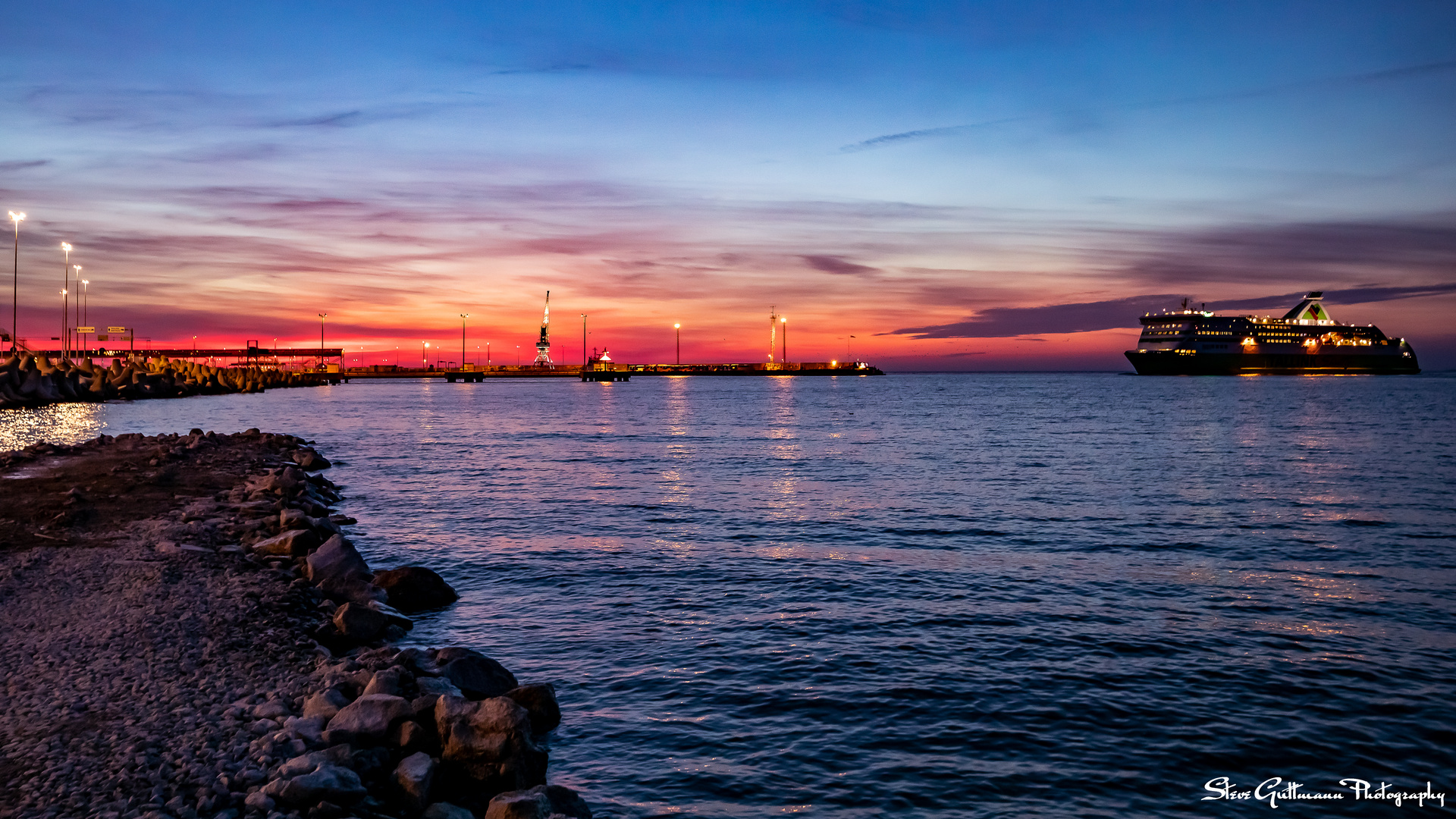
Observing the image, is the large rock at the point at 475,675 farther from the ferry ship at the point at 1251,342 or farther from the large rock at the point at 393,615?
the ferry ship at the point at 1251,342

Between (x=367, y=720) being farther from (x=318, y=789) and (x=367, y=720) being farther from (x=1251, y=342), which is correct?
(x=1251, y=342)

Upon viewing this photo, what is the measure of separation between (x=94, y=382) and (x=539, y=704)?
325 feet

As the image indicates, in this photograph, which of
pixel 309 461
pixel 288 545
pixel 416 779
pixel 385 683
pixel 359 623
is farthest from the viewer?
pixel 309 461

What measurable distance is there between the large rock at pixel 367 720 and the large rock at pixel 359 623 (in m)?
3.43

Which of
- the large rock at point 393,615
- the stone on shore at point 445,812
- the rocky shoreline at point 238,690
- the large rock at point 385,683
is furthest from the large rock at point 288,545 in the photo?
the stone on shore at point 445,812

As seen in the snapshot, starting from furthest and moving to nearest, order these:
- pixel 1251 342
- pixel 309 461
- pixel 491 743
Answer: pixel 1251 342 < pixel 309 461 < pixel 491 743

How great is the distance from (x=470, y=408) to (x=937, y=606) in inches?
3716

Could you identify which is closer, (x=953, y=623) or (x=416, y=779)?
(x=416, y=779)

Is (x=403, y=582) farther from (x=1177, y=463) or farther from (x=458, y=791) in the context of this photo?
(x=1177, y=463)

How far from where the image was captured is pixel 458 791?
27.1 feet

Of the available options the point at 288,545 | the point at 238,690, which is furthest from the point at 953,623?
the point at 288,545

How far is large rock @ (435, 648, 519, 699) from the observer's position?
34.2 ft

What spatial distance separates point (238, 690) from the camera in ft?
31.9

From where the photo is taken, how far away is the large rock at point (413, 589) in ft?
50.0
